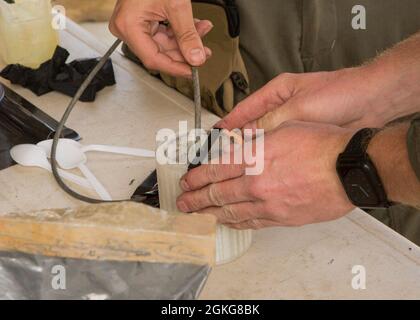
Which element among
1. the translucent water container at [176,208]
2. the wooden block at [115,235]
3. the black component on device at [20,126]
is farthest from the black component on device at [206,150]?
the black component on device at [20,126]

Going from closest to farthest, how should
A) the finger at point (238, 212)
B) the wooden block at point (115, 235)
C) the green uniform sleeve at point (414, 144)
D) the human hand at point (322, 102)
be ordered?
the wooden block at point (115, 235) → the green uniform sleeve at point (414, 144) → the finger at point (238, 212) → the human hand at point (322, 102)

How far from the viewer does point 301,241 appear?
2.93 ft

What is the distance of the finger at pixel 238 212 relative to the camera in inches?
32.0

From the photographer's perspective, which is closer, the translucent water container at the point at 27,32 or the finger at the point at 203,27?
the finger at the point at 203,27

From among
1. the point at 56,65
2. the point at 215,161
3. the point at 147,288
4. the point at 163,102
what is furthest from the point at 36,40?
the point at 147,288

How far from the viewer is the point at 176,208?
873mm

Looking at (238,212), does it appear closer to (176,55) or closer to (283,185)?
(283,185)

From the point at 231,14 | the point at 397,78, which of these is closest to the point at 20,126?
the point at 231,14

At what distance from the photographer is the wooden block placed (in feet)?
1.89

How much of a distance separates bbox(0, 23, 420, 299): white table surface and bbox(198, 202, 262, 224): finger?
0.07m

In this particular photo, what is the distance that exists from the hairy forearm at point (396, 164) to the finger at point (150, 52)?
33 cm

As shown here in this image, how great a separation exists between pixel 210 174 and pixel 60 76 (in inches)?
21.6

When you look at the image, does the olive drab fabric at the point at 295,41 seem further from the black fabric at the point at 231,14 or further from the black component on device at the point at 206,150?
the black component on device at the point at 206,150

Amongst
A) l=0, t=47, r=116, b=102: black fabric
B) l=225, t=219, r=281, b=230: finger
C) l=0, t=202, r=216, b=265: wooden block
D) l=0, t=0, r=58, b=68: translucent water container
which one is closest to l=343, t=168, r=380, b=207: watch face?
l=225, t=219, r=281, b=230: finger
